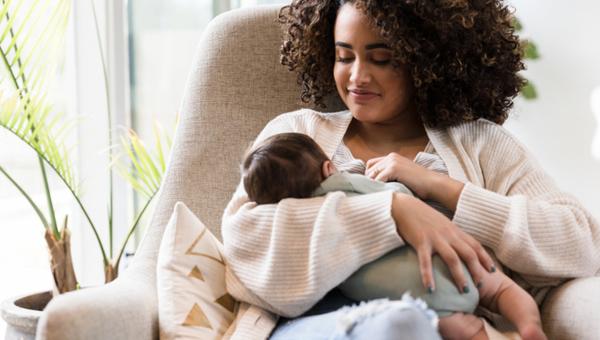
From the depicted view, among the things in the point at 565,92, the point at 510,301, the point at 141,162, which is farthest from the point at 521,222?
the point at 565,92

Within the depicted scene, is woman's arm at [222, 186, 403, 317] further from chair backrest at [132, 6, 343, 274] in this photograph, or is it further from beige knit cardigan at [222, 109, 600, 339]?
chair backrest at [132, 6, 343, 274]

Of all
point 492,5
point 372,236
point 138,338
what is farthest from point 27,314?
point 492,5

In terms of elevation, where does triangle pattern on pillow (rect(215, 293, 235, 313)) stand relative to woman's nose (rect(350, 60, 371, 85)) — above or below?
below

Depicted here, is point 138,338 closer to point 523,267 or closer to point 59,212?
point 523,267

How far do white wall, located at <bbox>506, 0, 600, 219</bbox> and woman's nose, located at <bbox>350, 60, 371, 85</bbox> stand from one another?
251 centimetres

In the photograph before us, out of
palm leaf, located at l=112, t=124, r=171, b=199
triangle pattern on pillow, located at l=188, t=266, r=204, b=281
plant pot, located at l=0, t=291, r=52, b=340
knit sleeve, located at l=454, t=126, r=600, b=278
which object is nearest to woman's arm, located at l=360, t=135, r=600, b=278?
knit sleeve, located at l=454, t=126, r=600, b=278

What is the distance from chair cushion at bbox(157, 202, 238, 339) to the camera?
1.39 metres

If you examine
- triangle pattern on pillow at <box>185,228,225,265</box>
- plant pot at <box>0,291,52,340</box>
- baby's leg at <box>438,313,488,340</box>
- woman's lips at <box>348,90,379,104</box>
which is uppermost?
woman's lips at <box>348,90,379,104</box>

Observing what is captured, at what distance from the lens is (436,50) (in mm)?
1746

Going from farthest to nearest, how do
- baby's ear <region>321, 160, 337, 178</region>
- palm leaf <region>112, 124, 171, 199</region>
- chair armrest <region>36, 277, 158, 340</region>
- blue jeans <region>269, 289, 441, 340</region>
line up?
palm leaf <region>112, 124, 171, 199</region>, baby's ear <region>321, 160, 337, 178</region>, chair armrest <region>36, 277, 158, 340</region>, blue jeans <region>269, 289, 441, 340</region>

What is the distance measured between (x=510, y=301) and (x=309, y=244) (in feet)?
1.15

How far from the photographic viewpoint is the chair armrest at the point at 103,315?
1.18 m

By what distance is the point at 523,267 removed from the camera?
1.49 m

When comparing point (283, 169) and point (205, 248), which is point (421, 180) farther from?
point (205, 248)
